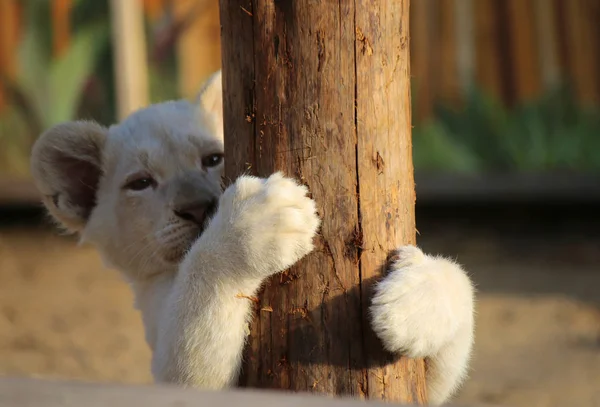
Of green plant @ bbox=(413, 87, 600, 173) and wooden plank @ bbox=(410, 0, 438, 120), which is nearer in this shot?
green plant @ bbox=(413, 87, 600, 173)

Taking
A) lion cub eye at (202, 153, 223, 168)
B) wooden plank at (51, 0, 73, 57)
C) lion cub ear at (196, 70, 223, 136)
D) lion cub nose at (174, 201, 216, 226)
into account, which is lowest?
lion cub nose at (174, 201, 216, 226)

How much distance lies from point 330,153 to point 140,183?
135 centimetres

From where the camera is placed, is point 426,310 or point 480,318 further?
point 480,318

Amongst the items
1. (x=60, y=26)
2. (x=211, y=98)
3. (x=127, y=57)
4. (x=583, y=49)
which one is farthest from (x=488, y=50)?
(x=211, y=98)

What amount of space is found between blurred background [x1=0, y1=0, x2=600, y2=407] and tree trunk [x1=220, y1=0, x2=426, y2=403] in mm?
6215

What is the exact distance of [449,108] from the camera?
10.2 metres

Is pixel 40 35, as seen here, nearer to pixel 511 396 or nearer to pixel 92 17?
pixel 92 17

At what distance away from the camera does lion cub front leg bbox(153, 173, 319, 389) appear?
268 centimetres

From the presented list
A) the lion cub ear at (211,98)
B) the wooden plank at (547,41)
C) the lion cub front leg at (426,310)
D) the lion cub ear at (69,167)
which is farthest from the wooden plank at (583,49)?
the lion cub front leg at (426,310)

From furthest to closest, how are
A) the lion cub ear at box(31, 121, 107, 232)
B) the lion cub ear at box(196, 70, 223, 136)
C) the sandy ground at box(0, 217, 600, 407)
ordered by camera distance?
the sandy ground at box(0, 217, 600, 407) < the lion cub ear at box(196, 70, 223, 136) < the lion cub ear at box(31, 121, 107, 232)

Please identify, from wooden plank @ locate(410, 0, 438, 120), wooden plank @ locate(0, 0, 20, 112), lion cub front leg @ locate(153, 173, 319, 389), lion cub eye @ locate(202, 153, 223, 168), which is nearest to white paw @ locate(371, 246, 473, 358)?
lion cub front leg @ locate(153, 173, 319, 389)

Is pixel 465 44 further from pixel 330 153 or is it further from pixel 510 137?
pixel 330 153

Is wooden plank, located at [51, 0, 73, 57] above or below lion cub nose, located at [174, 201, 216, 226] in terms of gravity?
above

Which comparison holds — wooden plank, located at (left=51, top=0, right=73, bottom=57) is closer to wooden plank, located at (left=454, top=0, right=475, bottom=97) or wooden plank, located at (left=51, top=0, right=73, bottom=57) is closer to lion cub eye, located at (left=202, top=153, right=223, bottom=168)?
wooden plank, located at (left=454, top=0, right=475, bottom=97)
